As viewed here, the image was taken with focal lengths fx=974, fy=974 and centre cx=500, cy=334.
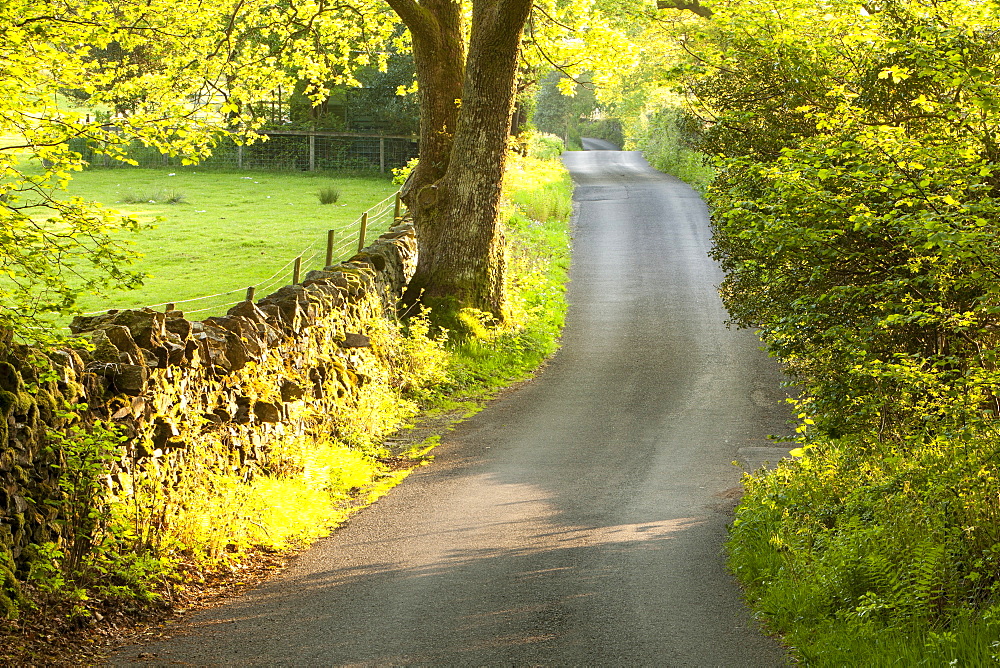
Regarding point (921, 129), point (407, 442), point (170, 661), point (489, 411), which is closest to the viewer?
point (170, 661)

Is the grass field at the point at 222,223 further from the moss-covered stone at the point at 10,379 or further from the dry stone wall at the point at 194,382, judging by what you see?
the moss-covered stone at the point at 10,379

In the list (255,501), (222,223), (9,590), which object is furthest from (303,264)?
(9,590)

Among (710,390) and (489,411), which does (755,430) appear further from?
(489,411)

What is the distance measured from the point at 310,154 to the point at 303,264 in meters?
23.8

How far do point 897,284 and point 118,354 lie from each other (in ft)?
21.7

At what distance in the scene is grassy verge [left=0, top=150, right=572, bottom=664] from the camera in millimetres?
7297

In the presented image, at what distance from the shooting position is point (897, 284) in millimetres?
7562

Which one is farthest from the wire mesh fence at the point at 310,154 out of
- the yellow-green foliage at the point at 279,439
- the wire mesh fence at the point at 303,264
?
the yellow-green foliage at the point at 279,439

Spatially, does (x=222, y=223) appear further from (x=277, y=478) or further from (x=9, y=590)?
(x=9, y=590)

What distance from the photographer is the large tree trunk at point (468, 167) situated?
58.9 feet

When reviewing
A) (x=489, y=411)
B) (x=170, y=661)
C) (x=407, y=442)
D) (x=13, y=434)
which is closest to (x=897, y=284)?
(x=170, y=661)

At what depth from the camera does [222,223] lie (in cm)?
3055

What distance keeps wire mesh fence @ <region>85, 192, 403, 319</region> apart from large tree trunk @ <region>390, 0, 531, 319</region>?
1.92 metres

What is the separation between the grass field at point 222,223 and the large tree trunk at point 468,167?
2627 millimetres
